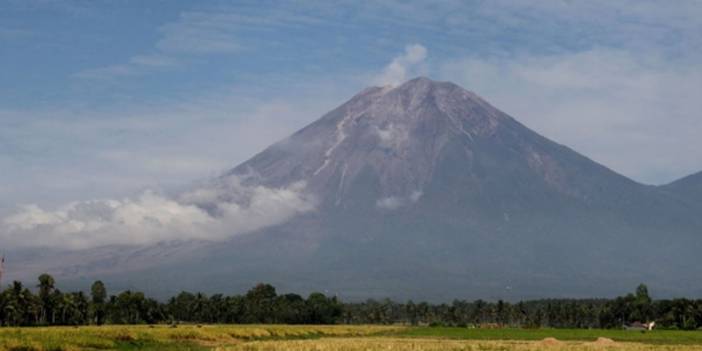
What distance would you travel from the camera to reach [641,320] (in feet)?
473

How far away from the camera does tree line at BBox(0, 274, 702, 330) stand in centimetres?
11169

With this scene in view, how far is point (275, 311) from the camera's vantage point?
14125 cm

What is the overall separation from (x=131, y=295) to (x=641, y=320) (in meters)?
76.1

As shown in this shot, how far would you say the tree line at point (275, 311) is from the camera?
4397 inches

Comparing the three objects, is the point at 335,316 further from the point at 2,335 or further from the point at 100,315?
the point at 2,335

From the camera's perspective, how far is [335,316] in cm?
15075

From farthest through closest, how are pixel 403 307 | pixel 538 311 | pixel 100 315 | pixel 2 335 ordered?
pixel 403 307 < pixel 538 311 < pixel 100 315 < pixel 2 335

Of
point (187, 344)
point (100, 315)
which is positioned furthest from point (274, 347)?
point (100, 315)

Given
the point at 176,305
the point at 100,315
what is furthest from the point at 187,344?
the point at 176,305

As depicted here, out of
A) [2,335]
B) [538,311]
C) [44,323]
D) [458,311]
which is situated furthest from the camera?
[458,311]

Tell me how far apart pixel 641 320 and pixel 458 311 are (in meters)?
36.8

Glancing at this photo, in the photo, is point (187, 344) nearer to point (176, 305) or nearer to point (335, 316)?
point (176, 305)

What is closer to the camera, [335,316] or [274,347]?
[274,347]

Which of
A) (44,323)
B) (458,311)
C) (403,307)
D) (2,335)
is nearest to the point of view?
(2,335)
